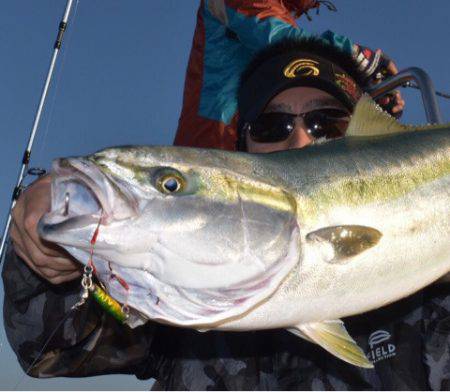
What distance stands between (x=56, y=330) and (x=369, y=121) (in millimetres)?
2255

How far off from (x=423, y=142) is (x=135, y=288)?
5.28 ft

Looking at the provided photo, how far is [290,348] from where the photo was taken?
12.5 ft

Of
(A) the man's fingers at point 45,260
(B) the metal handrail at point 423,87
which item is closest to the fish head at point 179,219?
(A) the man's fingers at point 45,260

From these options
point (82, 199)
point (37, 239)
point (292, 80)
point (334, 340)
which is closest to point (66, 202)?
point (82, 199)

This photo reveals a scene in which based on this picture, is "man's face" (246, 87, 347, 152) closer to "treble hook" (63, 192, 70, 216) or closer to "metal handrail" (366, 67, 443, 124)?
"metal handrail" (366, 67, 443, 124)

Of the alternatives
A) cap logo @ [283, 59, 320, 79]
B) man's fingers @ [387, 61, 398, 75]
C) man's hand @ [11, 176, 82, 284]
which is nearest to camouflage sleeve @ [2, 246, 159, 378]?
man's hand @ [11, 176, 82, 284]

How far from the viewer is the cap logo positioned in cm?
454

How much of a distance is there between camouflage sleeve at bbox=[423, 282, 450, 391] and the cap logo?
1943 millimetres

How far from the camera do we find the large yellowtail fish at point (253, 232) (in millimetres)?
2135

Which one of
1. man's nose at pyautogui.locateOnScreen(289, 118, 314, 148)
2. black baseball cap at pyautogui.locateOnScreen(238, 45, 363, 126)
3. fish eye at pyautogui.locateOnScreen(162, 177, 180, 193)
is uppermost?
black baseball cap at pyautogui.locateOnScreen(238, 45, 363, 126)

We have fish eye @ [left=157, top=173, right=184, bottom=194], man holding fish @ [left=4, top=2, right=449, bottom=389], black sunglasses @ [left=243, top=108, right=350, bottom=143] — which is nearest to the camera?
fish eye @ [left=157, top=173, right=184, bottom=194]

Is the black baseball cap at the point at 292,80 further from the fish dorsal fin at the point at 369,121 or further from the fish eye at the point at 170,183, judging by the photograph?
the fish eye at the point at 170,183

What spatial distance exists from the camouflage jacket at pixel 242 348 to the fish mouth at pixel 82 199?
152 centimetres

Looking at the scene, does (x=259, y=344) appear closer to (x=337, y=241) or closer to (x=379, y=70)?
(x=337, y=241)
